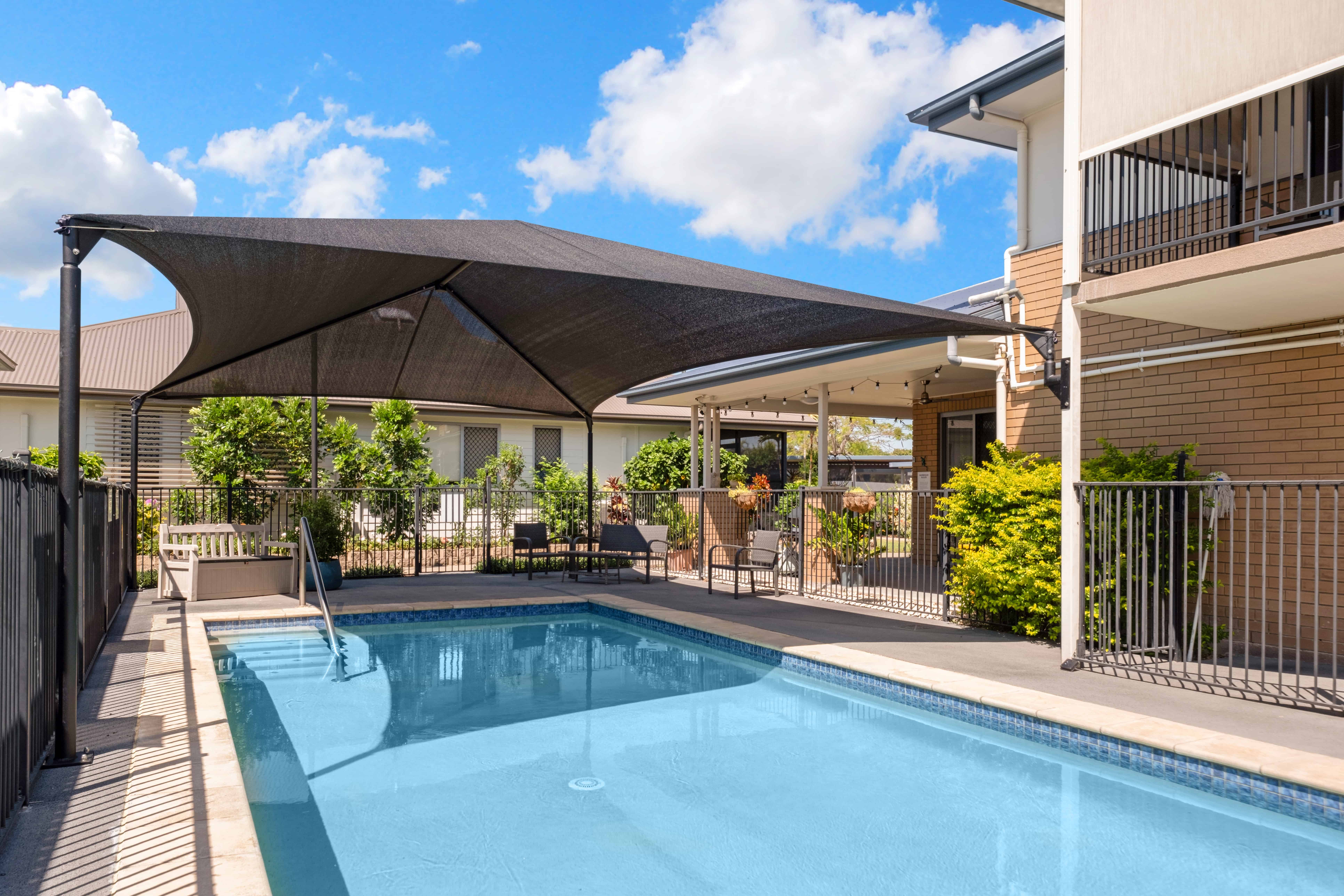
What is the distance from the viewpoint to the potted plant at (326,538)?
10547 millimetres

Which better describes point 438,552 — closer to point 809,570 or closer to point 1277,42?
point 809,570

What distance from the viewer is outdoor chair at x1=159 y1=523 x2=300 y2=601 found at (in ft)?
30.9

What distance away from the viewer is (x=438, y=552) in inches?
543

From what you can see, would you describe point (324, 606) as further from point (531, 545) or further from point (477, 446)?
point (477, 446)

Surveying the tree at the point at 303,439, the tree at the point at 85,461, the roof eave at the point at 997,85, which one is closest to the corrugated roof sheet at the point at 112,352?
the tree at the point at 85,461

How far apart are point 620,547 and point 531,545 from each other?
1162mm

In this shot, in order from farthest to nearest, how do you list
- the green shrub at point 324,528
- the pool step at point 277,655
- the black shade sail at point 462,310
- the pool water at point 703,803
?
the green shrub at point 324,528, the pool step at point 277,655, the black shade sail at point 462,310, the pool water at point 703,803

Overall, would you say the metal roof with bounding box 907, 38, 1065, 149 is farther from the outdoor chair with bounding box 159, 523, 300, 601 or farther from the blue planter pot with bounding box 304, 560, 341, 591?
the blue planter pot with bounding box 304, 560, 341, 591

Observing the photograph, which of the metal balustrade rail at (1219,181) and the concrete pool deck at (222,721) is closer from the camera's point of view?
the concrete pool deck at (222,721)

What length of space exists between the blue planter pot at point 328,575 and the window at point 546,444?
27.7 feet

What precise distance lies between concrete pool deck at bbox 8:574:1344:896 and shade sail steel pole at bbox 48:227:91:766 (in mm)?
201

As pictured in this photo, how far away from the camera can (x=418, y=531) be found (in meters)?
12.3

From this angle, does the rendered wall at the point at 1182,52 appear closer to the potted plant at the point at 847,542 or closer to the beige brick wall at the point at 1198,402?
the beige brick wall at the point at 1198,402

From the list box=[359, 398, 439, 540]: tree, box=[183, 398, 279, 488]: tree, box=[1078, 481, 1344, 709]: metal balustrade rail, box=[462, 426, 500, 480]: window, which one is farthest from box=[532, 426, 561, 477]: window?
box=[1078, 481, 1344, 709]: metal balustrade rail
